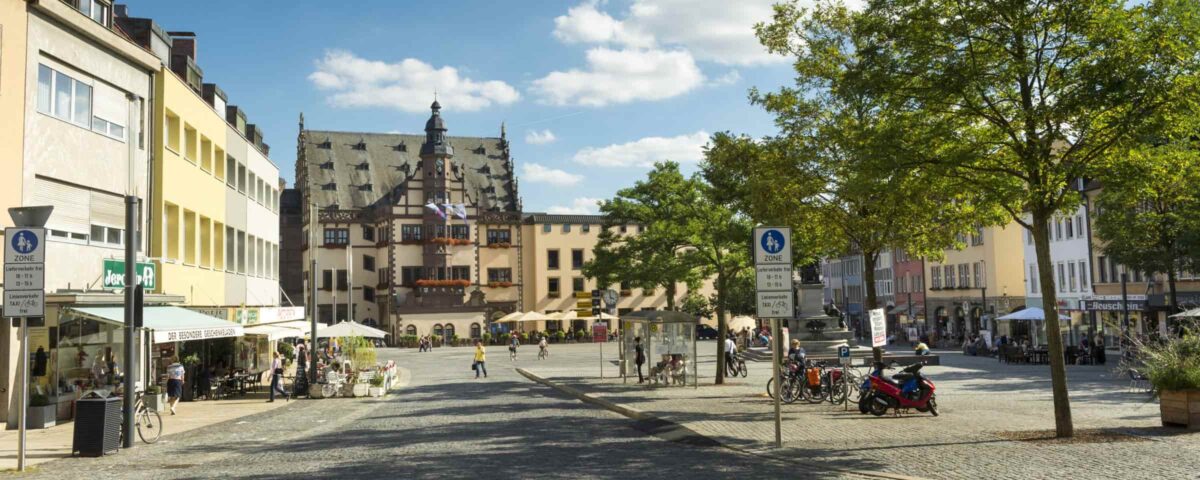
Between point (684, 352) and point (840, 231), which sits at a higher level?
point (840, 231)

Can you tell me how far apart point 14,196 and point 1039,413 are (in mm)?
22580

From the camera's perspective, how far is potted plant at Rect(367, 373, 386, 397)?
31.0m

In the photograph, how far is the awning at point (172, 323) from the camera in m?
21.6

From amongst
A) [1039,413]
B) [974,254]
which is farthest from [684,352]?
[974,254]

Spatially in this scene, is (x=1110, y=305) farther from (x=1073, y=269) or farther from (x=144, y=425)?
(x=144, y=425)

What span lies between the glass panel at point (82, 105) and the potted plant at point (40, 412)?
6.96 metres

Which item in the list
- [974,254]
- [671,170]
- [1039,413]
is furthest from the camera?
[974,254]

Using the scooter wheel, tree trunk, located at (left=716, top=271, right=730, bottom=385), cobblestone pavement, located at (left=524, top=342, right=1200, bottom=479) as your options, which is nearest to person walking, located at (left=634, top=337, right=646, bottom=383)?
cobblestone pavement, located at (left=524, top=342, right=1200, bottom=479)

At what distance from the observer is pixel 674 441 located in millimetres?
16844

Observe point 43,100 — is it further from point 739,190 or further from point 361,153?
point 361,153

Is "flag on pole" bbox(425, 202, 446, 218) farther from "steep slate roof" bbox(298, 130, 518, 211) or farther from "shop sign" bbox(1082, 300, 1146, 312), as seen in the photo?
"shop sign" bbox(1082, 300, 1146, 312)

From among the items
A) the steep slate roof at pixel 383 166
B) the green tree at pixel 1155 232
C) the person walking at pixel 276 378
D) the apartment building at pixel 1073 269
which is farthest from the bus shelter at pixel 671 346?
the steep slate roof at pixel 383 166

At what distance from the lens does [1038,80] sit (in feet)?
51.3

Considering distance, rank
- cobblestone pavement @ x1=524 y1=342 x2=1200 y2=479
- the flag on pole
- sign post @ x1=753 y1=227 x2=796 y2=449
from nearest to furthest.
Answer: cobblestone pavement @ x1=524 y1=342 x2=1200 y2=479
sign post @ x1=753 y1=227 x2=796 y2=449
the flag on pole
